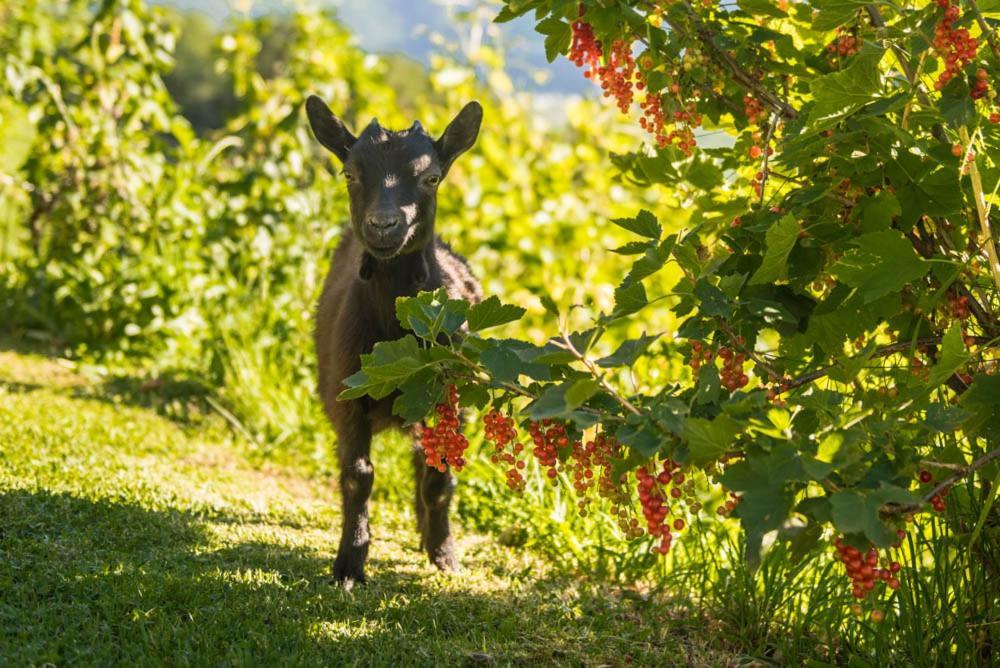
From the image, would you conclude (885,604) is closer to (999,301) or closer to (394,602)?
(999,301)

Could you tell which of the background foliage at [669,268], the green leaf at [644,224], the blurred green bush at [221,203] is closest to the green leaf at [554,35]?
the background foliage at [669,268]

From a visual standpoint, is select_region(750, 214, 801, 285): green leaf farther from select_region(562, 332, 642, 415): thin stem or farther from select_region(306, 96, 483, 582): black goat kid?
select_region(306, 96, 483, 582): black goat kid

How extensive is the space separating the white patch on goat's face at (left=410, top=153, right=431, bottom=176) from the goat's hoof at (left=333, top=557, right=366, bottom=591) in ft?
5.23

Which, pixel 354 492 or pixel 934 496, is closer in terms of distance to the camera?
pixel 934 496

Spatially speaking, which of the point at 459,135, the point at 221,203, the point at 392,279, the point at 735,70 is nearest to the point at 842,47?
the point at 735,70

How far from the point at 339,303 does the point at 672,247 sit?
2448 millimetres

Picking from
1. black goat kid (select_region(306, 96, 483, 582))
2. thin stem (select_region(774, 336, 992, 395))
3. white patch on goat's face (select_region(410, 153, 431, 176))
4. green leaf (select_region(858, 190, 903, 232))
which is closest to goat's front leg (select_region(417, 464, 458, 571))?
black goat kid (select_region(306, 96, 483, 582))

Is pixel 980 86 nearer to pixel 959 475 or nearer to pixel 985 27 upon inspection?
pixel 985 27

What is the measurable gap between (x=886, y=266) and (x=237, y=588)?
8.00ft

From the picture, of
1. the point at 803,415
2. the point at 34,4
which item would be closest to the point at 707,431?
the point at 803,415

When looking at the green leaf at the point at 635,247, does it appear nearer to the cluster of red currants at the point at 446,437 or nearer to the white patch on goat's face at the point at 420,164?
the cluster of red currants at the point at 446,437

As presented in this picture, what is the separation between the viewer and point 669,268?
8086mm

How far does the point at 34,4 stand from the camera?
956 cm

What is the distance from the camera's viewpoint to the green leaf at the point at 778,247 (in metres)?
2.57
